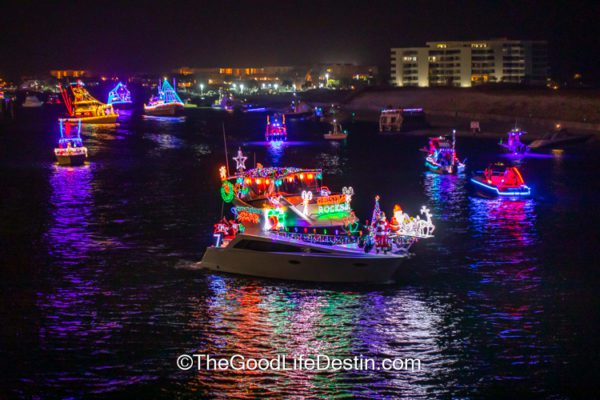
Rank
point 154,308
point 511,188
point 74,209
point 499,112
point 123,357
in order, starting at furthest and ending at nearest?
point 499,112 → point 511,188 → point 74,209 → point 154,308 → point 123,357

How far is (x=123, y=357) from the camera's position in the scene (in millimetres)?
26203

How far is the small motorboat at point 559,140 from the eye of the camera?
91000 mm

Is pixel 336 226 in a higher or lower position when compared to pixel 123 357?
higher

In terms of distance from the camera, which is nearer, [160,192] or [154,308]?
[154,308]

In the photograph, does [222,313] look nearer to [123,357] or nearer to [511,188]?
[123,357]

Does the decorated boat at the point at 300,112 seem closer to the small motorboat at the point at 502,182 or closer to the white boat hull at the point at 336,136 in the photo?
the white boat hull at the point at 336,136

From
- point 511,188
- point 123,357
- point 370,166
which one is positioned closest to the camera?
point 123,357

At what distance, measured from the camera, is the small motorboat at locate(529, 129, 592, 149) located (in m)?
91.0

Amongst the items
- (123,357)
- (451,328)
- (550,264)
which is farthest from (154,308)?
(550,264)

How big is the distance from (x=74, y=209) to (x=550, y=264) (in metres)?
31.1

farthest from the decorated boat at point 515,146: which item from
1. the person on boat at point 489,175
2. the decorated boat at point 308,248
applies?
the decorated boat at point 308,248

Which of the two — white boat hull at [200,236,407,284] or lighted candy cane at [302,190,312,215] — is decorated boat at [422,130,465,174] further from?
white boat hull at [200,236,407,284]

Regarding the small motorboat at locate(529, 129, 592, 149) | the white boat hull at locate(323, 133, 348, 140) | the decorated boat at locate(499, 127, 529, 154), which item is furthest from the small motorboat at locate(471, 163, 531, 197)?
the white boat hull at locate(323, 133, 348, 140)

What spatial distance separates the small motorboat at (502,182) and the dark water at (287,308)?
167 centimetres
